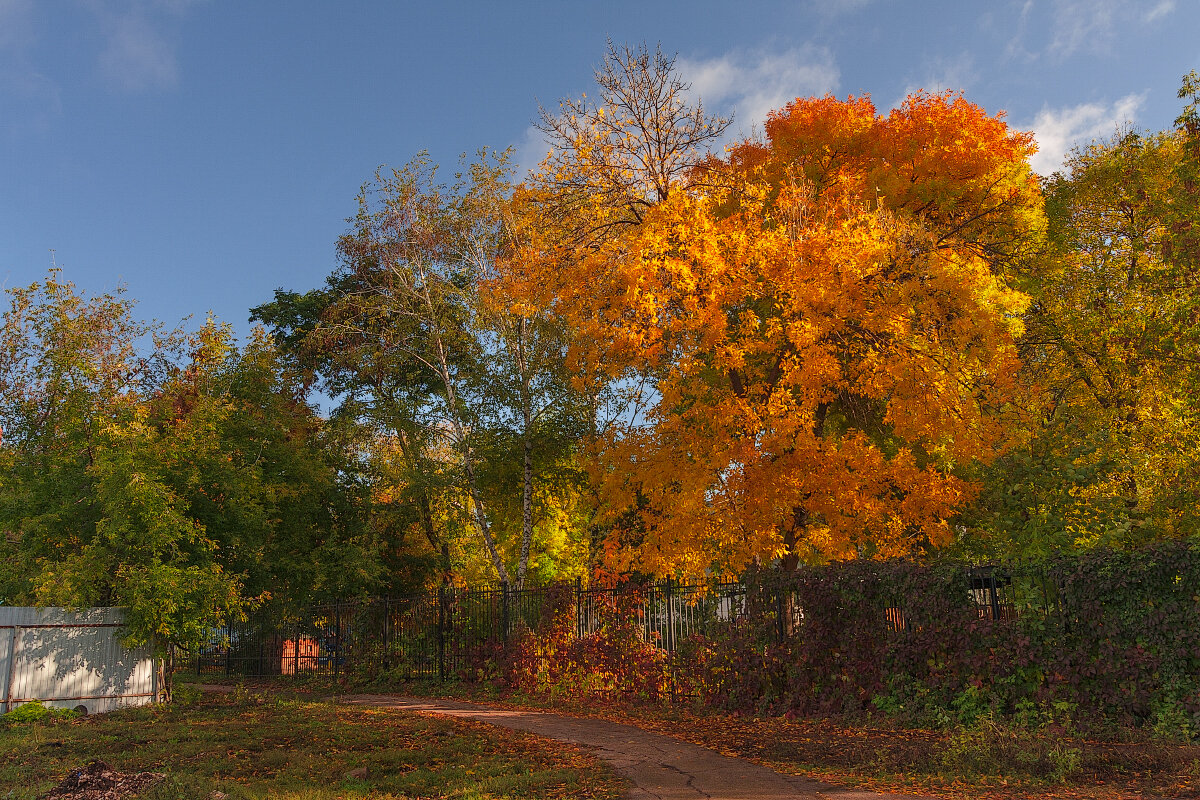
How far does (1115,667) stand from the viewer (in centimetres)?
884

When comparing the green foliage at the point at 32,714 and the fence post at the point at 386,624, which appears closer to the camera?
the green foliage at the point at 32,714

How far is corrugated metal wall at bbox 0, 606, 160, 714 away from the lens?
→ 1491 cm

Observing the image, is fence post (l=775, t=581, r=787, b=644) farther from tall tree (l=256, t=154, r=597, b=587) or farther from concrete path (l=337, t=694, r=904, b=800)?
tall tree (l=256, t=154, r=597, b=587)

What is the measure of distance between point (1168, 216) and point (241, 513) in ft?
67.4

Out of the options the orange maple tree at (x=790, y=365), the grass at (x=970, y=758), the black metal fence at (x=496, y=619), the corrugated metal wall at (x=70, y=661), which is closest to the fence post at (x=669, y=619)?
the black metal fence at (x=496, y=619)

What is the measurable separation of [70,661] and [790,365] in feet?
49.2

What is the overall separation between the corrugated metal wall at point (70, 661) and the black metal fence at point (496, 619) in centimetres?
148

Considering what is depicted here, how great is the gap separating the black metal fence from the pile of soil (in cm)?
841

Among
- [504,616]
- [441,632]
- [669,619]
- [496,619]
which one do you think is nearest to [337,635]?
[441,632]

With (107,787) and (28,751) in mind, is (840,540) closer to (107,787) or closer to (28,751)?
(107,787)

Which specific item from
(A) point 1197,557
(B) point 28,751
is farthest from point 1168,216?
(B) point 28,751

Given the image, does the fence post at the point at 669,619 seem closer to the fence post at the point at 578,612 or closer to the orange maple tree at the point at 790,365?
the orange maple tree at the point at 790,365

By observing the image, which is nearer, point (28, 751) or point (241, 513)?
point (28, 751)

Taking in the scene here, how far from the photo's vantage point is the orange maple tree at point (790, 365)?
14.5 meters
